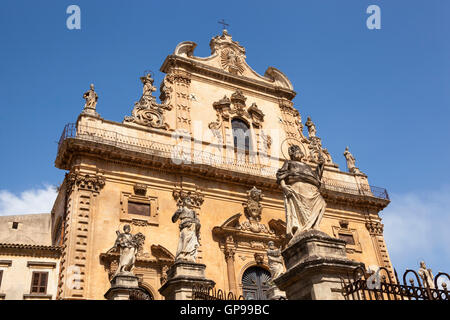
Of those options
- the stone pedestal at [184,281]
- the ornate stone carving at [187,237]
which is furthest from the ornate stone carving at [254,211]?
the stone pedestal at [184,281]

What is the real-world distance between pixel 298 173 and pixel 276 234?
43.0 feet

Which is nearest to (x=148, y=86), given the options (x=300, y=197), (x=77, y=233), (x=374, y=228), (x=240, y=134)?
(x=240, y=134)

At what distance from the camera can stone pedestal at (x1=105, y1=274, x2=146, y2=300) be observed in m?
10.8

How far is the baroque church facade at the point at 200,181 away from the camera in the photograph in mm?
16891

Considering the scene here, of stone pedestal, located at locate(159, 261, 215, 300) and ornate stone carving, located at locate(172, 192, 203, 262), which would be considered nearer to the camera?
stone pedestal, located at locate(159, 261, 215, 300)

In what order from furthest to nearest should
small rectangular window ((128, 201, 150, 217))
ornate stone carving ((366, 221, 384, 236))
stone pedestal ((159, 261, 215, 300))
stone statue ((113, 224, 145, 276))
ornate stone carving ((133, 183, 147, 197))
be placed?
ornate stone carving ((366, 221, 384, 236)) → ornate stone carving ((133, 183, 147, 197)) → small rectangular window ((128, 201, 150, 217)) → stone statue ((113, 224, 145, 276)) → stone pedestal ((159, 261, 215, 300))

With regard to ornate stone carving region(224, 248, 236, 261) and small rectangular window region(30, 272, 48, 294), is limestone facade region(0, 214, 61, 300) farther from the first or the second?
ornate stone carving region(224, 248, 236, 261)

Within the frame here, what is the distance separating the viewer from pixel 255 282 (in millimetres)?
19062

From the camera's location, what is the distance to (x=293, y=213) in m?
7.43

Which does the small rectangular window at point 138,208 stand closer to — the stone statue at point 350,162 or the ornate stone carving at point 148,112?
the ornate stone carving at point 148,112

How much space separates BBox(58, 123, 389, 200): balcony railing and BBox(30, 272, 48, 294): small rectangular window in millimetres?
5283

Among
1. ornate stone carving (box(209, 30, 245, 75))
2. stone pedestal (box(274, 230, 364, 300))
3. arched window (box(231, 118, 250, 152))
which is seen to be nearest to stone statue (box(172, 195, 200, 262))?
stone pedestal (box(274, 230, 364, 300))

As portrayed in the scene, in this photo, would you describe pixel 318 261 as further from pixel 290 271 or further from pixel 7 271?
pixel 7 271

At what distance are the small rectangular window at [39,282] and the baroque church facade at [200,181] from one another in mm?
772
